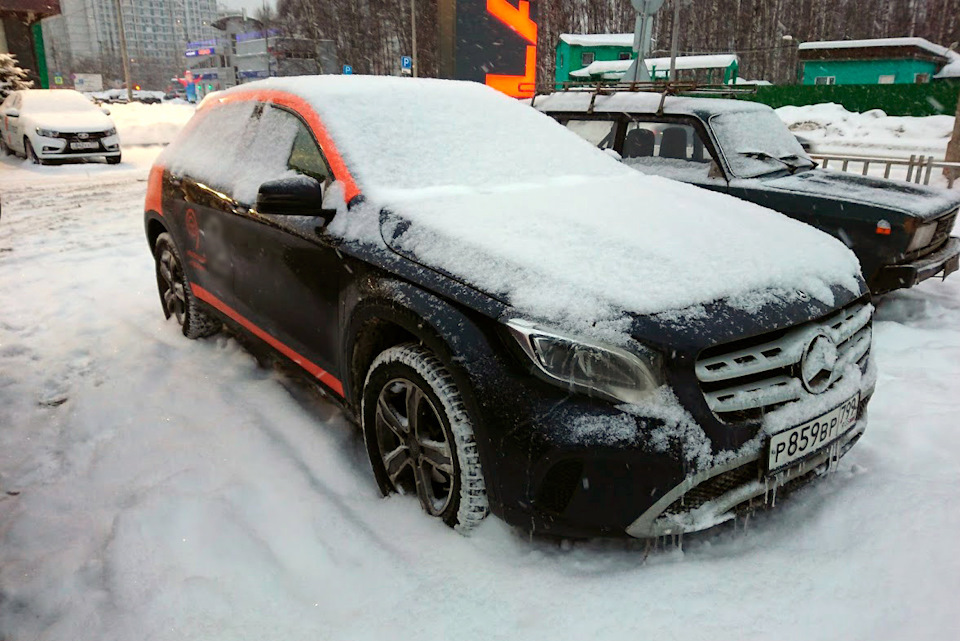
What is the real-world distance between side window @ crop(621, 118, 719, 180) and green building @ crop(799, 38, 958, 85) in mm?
37095

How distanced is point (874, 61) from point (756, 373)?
43.6 metres

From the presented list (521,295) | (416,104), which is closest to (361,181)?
(416,104)

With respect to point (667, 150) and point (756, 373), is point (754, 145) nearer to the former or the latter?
point (667, 150)

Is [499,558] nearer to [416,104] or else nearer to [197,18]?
[416,104]

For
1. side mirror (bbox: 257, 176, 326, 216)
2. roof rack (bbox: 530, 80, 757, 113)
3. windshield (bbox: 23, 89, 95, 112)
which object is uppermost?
roof rack (bbox: 530, 80, 757, 113)

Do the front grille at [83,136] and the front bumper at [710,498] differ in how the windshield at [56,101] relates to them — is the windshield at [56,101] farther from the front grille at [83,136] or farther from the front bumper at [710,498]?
the front bumper at [710,498]

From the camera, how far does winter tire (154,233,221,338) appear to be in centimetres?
456

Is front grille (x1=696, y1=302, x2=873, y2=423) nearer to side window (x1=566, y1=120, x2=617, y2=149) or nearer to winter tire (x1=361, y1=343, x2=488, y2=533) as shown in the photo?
winter tire (x1=361, y1=343, x2=488, y2=533)

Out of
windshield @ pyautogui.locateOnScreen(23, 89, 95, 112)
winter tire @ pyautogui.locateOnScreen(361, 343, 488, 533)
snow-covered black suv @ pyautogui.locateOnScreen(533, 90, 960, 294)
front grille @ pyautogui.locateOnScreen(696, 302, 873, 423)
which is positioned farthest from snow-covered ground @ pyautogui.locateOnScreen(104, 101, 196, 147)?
front grille @ pyautogui.locateOnScreen(696, 302, 873, 423)

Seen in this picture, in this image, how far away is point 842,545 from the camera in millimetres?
2506

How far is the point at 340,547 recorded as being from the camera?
2602 mm

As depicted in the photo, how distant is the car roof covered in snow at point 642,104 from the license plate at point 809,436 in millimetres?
3998

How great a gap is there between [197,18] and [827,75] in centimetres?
A: 13051

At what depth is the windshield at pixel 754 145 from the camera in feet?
18.9
